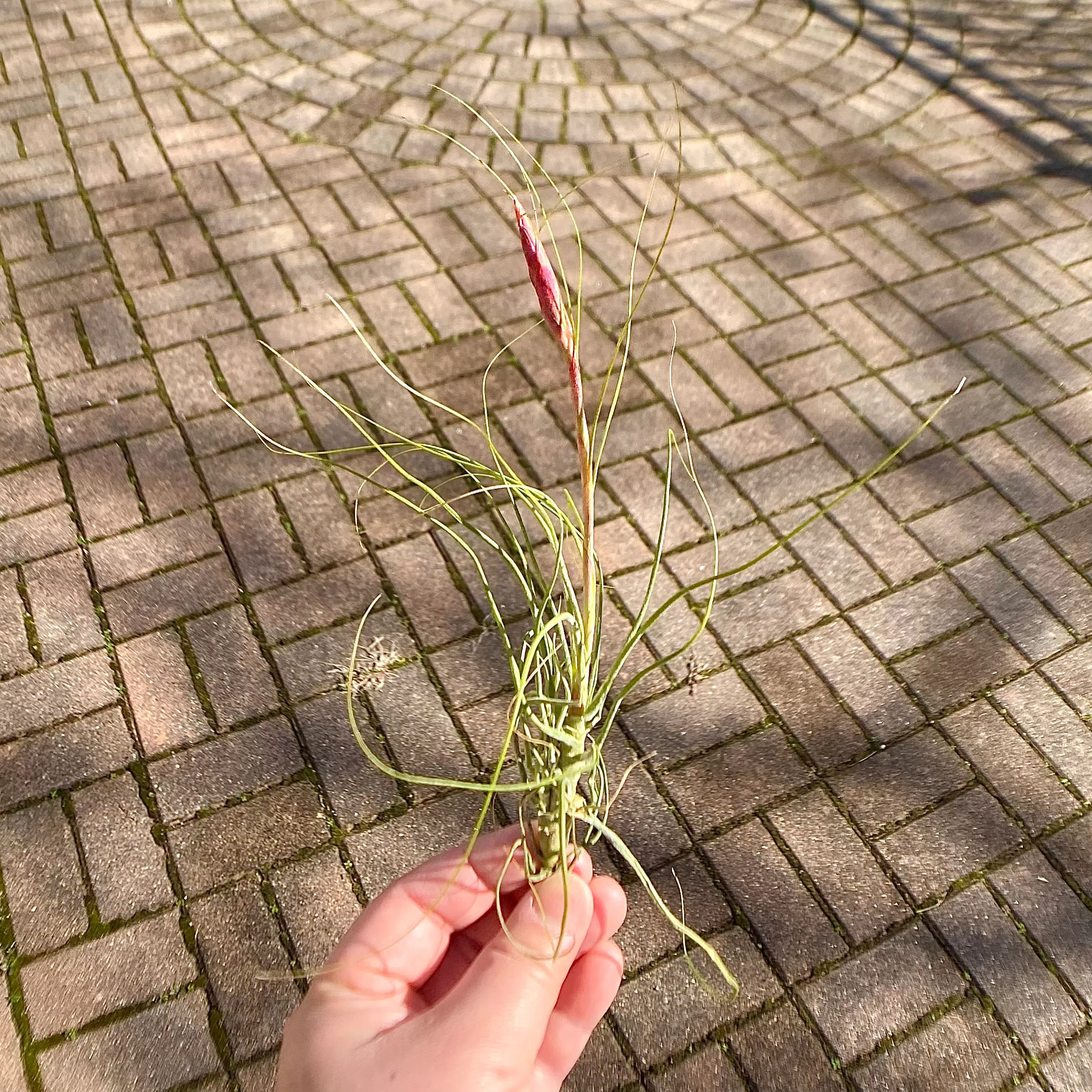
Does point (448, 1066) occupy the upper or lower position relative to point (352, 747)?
upper

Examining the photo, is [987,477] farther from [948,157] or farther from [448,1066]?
[448,1066]

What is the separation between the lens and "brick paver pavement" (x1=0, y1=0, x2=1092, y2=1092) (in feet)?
6.37

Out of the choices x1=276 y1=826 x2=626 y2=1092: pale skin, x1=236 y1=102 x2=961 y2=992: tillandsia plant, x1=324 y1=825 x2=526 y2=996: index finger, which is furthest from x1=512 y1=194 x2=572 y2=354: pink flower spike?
x1=324 y1=825 x2=526 y2=996: index finger

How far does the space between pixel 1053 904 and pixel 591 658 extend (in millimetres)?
1336

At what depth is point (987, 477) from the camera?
2887 mm

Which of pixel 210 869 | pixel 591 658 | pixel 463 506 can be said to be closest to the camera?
pixel 591 658

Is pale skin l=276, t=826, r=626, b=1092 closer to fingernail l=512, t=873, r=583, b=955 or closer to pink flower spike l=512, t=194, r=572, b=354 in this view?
fingernail l=512, t=873, r=583, b=955

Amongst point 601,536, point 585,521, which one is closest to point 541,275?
point 585,521

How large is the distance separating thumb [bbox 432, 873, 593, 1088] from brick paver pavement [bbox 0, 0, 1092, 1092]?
1.97 ft

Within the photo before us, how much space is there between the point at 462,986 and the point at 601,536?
1524 millimetres

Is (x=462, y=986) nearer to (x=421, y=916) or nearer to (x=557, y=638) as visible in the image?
(x=421, y=916)

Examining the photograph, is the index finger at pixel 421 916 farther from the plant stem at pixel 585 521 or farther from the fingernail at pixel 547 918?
the plant stem at pixel 585 521

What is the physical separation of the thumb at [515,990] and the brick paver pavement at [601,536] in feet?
1.97

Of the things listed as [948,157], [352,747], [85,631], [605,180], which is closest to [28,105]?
[605,180]
